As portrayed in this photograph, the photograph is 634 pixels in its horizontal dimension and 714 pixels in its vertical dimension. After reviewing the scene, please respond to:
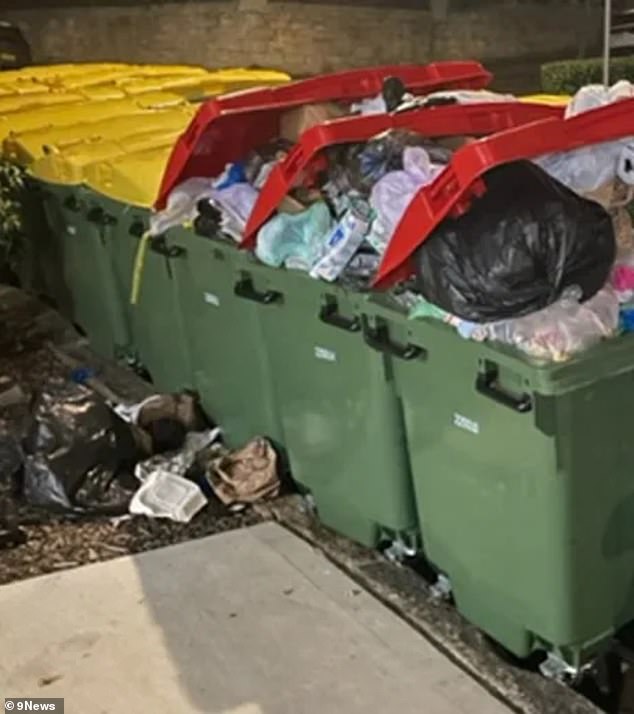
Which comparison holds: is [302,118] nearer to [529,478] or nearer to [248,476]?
[248,476]

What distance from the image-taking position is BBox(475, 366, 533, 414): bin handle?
2.38m

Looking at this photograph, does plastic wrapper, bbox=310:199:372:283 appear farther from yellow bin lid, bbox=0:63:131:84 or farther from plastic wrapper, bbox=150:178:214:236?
yellow bin lid, bbox=0:63:131:84

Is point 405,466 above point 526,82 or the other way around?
above

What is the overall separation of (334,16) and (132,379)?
11.2 meters

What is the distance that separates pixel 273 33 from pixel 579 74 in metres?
6.45

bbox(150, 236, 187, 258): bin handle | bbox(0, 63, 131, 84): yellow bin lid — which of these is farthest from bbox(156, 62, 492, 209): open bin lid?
bbox(0, 63, 131, 84): yellow bin lid

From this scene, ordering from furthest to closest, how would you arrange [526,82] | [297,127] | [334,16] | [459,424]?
[334,16] → [526,82] → [297,127] → [459,424]

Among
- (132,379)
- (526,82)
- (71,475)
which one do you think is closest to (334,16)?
(526,82)

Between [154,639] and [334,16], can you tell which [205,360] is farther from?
[334,16]

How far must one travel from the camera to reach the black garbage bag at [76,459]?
12.0 ft

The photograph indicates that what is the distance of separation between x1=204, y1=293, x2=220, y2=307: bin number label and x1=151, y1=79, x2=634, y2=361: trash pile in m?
0.59

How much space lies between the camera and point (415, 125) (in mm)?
3051

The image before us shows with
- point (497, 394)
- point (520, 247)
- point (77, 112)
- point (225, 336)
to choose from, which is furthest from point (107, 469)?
point (77, 112)

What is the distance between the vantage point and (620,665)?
2.75m
